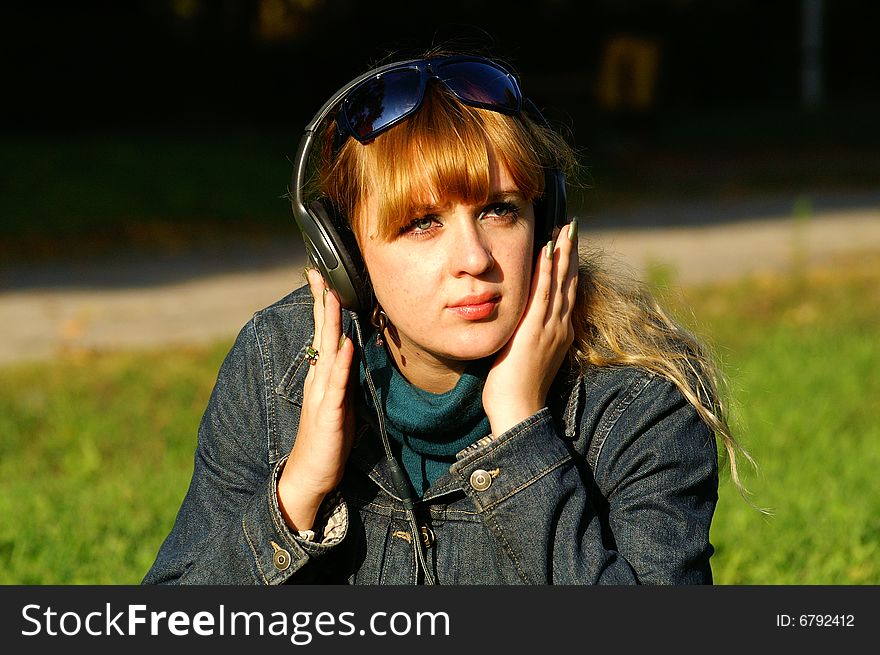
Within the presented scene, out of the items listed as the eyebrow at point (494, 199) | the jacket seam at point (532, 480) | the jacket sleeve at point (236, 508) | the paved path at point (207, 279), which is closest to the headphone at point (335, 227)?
the eyebrow at point (494, 199)

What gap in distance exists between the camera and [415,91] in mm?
2449

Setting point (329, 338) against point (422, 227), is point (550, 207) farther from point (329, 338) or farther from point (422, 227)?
point (329, 338)

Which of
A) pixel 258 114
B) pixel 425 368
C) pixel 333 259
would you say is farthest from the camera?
pixel 258 114

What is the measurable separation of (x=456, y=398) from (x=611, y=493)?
38 centimetres

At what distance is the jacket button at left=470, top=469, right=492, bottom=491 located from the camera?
2467mm

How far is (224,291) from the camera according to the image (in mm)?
8992

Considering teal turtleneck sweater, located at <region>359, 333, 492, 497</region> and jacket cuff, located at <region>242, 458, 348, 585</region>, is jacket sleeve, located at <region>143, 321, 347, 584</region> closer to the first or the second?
jacket cuff, located at <region>242, 458, 348, 585</region>

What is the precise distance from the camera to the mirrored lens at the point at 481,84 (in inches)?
96.9

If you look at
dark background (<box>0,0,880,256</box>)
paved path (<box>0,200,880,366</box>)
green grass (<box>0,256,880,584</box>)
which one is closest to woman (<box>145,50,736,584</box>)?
green grass (<box>0,256,880,584</box>)

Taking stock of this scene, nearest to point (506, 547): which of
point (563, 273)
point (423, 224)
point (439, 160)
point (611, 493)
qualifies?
point (611, 493)

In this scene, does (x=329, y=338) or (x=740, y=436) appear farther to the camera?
(x=740, y=436)

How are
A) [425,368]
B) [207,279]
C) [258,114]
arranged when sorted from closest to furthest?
[425,368]
[207,279]
[258,114]

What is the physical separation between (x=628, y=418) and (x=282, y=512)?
737 millimetres

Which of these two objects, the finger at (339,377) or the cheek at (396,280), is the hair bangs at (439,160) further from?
the finger at (339,377)
